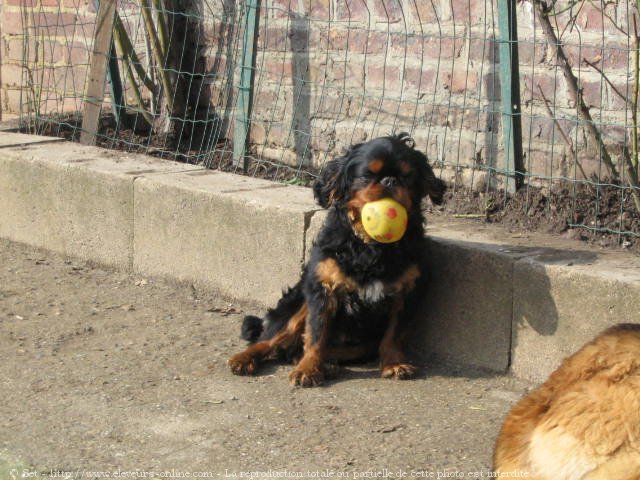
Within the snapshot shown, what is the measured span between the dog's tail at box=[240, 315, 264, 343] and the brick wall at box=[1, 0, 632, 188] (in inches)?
71.2

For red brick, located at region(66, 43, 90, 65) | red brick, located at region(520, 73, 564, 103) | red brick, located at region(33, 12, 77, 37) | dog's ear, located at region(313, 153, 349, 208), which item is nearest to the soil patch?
red brick, located at region(520, 73, 564, 103)

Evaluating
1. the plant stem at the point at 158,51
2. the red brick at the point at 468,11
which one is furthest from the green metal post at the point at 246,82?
the red brick at the point at 468,11

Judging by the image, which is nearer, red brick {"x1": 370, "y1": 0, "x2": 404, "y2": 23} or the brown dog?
the brown dog

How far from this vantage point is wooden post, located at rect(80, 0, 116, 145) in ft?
27.1

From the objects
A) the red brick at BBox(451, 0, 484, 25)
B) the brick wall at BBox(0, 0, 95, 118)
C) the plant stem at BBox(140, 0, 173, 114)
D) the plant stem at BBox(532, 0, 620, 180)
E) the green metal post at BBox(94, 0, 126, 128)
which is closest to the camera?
the plant stem at BBox(532, 0, 620, 180)

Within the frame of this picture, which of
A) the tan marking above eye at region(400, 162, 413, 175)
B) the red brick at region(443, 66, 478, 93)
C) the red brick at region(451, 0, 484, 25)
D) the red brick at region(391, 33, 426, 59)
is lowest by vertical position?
the tan marking above eye at region(400, 162, 413, 175)

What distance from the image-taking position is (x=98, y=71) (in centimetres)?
841

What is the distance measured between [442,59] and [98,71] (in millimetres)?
3027

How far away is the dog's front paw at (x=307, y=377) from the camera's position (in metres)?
5.29

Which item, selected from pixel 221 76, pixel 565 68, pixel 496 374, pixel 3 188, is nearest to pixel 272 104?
pixel 221 76

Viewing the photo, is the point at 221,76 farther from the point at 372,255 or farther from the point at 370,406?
the point at 370,406

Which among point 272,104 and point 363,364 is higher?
point 272,104

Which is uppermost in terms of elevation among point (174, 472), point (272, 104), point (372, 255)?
point (272, 104)

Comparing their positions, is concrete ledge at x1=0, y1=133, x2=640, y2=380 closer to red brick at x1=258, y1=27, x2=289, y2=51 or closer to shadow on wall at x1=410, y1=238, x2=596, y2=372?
shadow on wall at x1=410, y1=238, x2=596, y2=372
